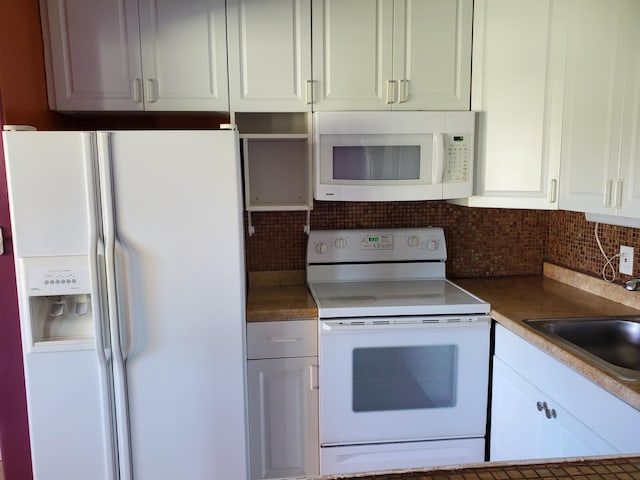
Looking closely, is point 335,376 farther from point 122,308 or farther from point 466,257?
point 466,257

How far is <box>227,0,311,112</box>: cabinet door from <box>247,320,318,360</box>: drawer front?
94 cm

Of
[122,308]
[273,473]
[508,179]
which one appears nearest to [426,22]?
[508,179]

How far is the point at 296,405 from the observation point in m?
2.07

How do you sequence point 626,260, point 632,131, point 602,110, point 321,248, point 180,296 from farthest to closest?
point 321,248
point 626,260
point 180,296
point 602,110
point 632,131

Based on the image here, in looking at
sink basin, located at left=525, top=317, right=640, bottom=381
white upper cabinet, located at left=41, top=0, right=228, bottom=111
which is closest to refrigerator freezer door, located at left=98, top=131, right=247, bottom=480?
white upper cabinet, located at left=41, top=0, right=228, bottom=111

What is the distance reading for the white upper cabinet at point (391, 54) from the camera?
83.4 inches

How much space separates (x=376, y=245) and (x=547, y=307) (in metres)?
0.85

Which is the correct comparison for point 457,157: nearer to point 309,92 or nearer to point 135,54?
point 309,92

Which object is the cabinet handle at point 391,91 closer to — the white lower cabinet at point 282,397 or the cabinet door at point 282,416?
the white lower cabinet at point 282,397

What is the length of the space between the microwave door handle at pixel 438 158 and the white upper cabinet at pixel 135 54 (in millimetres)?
947

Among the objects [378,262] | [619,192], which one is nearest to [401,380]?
[378,262]

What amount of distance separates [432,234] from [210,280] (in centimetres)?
124

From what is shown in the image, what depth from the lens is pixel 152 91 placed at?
2.09 m

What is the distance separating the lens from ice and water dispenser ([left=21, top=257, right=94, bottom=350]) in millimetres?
1687
